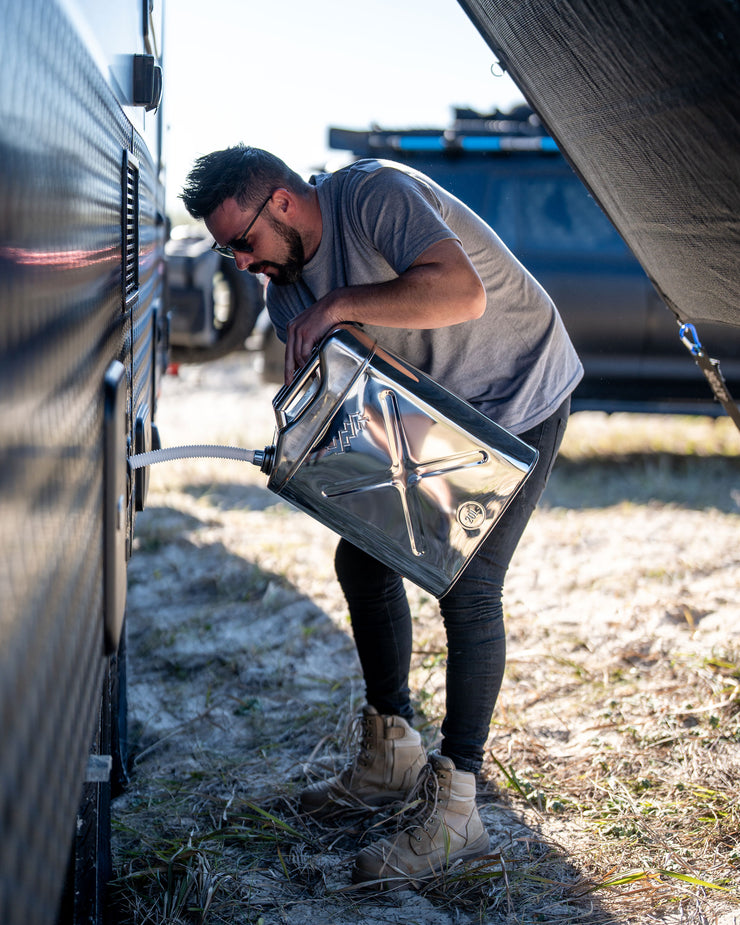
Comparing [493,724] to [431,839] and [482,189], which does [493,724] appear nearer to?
[431,839]

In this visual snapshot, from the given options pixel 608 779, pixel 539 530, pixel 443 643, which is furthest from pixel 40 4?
pixel 539 530

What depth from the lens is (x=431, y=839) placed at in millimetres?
1848

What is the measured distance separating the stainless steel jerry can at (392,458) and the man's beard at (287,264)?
0.87ft

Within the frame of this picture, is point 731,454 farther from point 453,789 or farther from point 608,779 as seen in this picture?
point 453,789

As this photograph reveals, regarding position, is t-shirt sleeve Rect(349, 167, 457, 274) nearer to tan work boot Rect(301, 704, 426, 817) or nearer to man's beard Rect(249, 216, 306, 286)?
man's beard Rect(249, 216, 306, 286)

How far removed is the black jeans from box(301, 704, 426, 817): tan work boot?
0.22m

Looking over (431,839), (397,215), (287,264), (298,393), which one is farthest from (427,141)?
(431,839)

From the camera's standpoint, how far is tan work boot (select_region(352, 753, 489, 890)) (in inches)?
71.7

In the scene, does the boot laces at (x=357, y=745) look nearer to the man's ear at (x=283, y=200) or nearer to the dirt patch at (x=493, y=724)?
the dirt patch at (x=493, y=724)

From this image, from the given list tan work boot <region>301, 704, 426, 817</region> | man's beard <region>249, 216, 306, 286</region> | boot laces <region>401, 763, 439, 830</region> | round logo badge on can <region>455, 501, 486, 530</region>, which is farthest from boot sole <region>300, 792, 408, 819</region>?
man's beard <region>249, 216, 306, 286</region>

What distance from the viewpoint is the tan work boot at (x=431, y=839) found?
5.98 ft

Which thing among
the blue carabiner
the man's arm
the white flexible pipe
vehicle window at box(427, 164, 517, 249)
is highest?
vehicle window at box(427, 164, 517, 249)

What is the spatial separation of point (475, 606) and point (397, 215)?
79cm

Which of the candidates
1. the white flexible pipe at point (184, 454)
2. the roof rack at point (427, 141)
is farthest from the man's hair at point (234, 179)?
the roof rack at point (427, 141)
